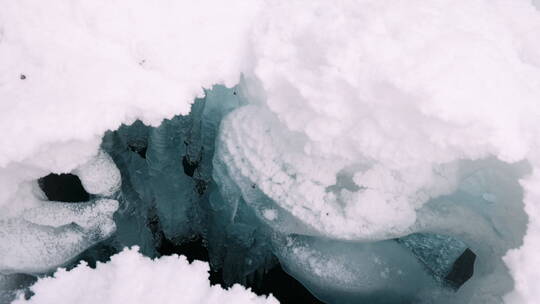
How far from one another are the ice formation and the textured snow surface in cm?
2

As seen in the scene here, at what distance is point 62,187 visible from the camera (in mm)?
2410

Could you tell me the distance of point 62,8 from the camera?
1.85 m

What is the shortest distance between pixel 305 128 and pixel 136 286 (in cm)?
98

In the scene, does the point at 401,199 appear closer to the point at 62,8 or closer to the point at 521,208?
the point at 521,208

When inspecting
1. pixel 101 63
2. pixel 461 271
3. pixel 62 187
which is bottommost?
pixel 461 271

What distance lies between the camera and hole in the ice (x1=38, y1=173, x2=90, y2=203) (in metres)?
2.34

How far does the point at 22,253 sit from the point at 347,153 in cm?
172

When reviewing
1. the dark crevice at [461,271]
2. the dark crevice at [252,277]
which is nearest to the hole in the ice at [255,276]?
the dark crevice at [252,277]

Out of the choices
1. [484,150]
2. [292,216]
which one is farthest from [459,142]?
[292,216]

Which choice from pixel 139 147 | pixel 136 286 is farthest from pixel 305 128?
pixel 139 147

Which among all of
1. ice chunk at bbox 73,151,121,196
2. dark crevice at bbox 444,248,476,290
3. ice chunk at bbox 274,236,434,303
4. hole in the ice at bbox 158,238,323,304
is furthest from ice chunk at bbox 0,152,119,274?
dark crevice at bbox 444,248,476,290

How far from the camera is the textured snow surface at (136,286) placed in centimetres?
139

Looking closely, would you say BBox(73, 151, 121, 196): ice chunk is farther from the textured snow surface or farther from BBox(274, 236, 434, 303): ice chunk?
BBox(274, 236, 434, 303): ice chunk

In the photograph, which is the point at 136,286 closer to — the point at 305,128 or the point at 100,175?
the point at 100,175
